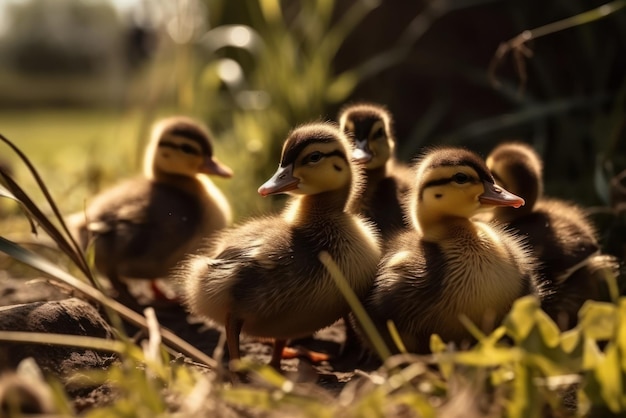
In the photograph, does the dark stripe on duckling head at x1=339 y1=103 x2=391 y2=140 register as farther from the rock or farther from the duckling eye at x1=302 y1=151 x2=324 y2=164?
the rock

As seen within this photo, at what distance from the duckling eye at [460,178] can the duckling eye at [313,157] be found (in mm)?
439

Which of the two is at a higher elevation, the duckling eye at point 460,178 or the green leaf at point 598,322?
the duckling eye at point 460,178

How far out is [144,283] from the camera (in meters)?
4.58

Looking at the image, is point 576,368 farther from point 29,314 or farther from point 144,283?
point 144,283

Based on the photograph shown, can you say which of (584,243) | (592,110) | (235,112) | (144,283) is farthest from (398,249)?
(235,112)

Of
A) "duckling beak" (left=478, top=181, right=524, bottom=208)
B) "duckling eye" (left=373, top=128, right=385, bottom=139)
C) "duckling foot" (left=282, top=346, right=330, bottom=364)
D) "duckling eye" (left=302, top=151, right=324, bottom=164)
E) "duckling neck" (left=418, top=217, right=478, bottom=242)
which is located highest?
"duckling eye" (left=373, top=128, right=385, bottom=139)

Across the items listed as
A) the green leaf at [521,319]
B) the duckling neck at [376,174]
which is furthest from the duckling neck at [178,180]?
the green leaf at [521,319]

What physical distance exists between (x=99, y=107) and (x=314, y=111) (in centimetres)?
1126

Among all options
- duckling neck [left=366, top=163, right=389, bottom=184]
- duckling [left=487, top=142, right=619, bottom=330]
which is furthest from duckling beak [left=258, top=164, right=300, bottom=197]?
duckling [left=487, top=142, right=619, bottom=330]

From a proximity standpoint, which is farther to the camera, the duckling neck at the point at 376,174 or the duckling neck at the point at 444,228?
the duckling neck at the point at 376,174

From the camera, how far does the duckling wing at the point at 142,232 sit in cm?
384

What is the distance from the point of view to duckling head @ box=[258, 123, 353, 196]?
9.69 feet

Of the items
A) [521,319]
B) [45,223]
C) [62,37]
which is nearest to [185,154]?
[45,223]

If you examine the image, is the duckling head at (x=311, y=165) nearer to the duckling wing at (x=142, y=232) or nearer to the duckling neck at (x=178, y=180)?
the duckling wing at (x=142, y=232)
